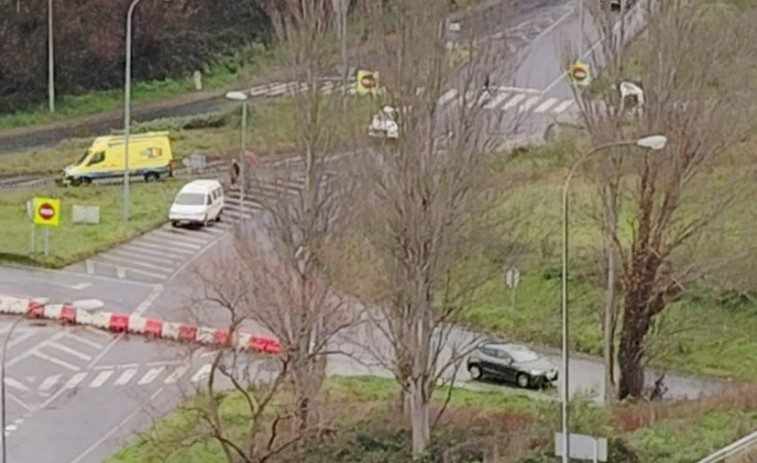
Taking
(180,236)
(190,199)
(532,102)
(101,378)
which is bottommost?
(101,378)

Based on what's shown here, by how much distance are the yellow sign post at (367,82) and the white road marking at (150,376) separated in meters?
9.40

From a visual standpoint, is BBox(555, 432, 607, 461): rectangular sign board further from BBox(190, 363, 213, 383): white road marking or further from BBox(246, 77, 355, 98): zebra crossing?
BBox(190, 363, 213, 383): white road marking

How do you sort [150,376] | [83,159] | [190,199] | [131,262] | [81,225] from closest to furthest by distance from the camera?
[150,376] → [131,262] → [81,225] → [190,199] → [83,159]

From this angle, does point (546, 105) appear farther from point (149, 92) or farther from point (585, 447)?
point (585, 447)

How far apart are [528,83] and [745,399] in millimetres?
31106

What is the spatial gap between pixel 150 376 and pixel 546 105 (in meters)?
29.6

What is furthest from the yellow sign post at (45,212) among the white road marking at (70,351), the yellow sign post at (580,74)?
the yellow sign post at (580,74)

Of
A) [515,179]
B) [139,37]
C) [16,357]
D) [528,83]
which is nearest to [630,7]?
[515,179]

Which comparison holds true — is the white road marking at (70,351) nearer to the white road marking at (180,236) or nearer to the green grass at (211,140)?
the green grass at (211,140)

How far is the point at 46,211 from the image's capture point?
52.7 metres

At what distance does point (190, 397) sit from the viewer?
42031 millimetres

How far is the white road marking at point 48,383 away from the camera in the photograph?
4425cm

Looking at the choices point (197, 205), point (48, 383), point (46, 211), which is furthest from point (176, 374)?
point (197, 205)

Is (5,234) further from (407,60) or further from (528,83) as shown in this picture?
(528,83)
